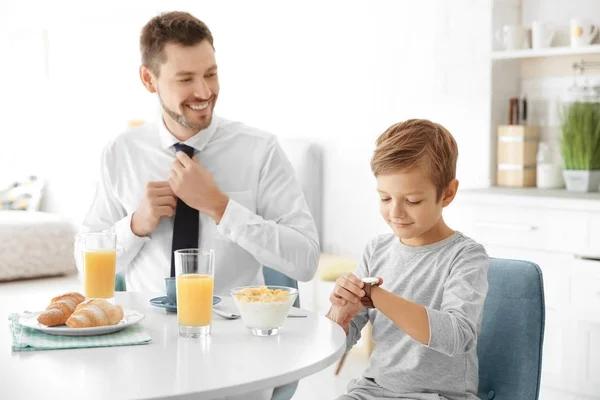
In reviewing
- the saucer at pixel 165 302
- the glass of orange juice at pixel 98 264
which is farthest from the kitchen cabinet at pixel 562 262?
the glass of orange juice at pixel 98 264

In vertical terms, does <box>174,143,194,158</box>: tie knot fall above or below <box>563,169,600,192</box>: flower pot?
above

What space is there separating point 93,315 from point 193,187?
0.60 m

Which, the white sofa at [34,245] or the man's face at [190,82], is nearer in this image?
the man's face at [190,82]

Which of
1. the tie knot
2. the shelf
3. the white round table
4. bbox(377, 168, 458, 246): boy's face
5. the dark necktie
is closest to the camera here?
the white round table

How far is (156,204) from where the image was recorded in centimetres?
205

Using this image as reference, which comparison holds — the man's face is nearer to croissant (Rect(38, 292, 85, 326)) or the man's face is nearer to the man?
the man

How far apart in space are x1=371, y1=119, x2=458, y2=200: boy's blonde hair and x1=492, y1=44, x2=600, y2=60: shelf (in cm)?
209

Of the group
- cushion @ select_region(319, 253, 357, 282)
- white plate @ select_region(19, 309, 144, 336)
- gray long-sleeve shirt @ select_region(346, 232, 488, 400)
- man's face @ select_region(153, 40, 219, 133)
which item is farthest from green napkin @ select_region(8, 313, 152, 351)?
cushion @ select_region(319, 253, 357, 282)

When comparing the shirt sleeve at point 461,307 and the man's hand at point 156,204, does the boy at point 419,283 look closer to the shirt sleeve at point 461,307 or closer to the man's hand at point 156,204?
the shirt sleeve at point 461,307

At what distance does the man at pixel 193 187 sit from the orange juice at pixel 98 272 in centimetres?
31

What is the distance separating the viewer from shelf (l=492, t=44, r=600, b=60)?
140 inches

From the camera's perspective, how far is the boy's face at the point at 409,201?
1670 millimetres

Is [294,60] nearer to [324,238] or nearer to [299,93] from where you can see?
[299,93]

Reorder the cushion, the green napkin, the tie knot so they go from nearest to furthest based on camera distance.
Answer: the green napkin → the tie knot → the cushion
